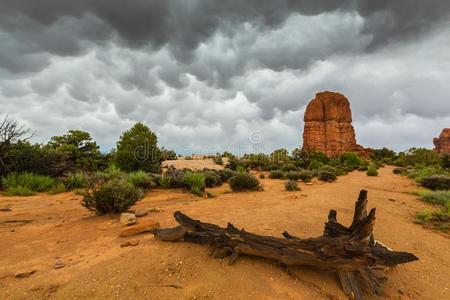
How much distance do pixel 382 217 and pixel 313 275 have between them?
16.8 ft

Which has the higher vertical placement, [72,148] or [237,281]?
[72,148]

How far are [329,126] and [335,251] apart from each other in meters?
68.1

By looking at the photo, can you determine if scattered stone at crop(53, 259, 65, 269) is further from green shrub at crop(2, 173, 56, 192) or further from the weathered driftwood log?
green shrub at crop(2, 173, 56, 192)

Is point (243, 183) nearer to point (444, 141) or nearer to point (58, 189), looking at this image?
point (58, 189)

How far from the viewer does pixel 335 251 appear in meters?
3.30

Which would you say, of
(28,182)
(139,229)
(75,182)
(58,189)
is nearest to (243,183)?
(139,229)

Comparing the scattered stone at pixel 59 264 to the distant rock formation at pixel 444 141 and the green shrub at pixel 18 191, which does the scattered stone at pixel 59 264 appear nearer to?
the green shrub at pixel 18 191

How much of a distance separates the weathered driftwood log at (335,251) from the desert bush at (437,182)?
13414 millimetres

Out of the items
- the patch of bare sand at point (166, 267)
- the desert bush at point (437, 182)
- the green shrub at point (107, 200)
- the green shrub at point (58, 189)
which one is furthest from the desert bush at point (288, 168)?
the green shrub at point (107, 200)

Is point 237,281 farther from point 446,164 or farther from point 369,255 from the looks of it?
point 446,164

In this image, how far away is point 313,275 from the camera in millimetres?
3404

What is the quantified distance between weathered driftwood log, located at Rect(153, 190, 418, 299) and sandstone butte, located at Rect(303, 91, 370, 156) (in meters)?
63.2

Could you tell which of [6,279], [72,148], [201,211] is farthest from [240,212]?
[72,148]

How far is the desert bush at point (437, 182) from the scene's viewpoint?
13.7 m
